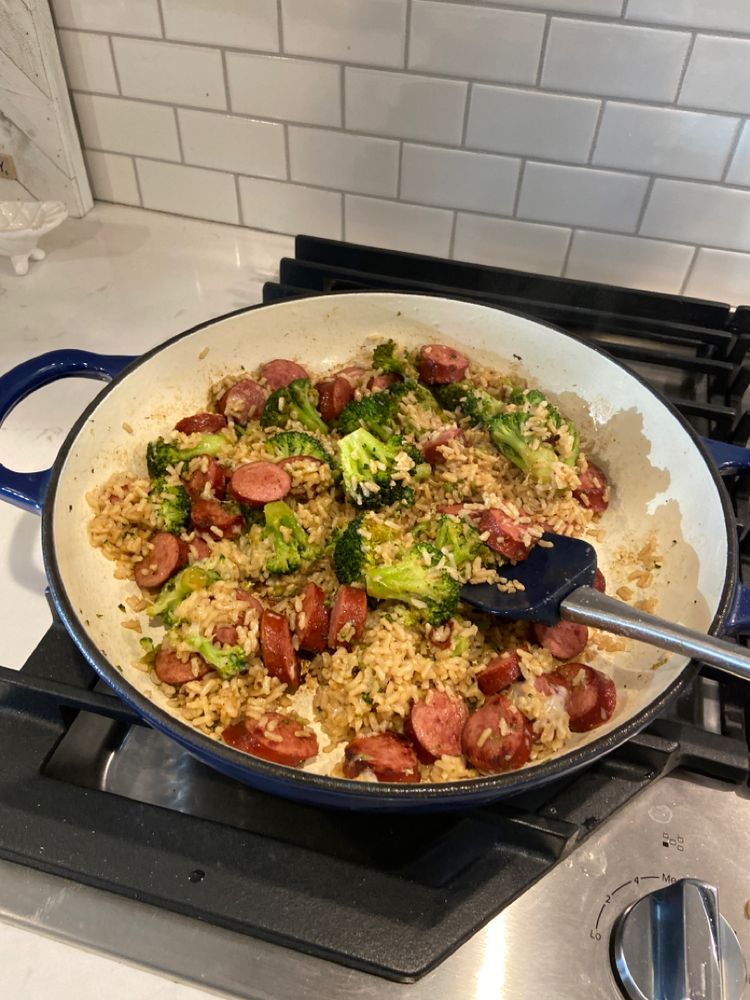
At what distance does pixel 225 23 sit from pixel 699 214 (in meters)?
1.06

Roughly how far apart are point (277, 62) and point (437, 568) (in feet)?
3.79

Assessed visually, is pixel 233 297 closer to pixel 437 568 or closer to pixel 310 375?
pixel 310 375

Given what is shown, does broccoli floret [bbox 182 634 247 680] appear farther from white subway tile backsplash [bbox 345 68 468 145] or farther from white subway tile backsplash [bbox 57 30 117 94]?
white subway tile backsplash [bbox 57 30 117 94]

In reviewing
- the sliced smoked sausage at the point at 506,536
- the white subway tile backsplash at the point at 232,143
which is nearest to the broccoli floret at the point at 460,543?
the sliced smoked sausage at the point at 506,536

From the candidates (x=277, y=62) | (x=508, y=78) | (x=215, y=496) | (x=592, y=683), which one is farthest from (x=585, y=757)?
(x=277, y=62)

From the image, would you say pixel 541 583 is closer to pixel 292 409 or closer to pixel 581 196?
pixel 292 409

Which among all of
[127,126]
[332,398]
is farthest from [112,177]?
[332,398]

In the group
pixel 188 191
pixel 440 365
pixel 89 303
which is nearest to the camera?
pixel 440 365

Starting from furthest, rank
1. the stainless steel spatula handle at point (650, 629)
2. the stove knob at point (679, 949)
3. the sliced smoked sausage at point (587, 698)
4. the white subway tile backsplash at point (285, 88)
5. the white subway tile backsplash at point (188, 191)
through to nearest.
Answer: the white subway tile backsplash at point (188, 191)
the white subway tile backsplash at point (285, 88)
the sliced smoked sausage at point (587, 698)
the stainless steel spatula handle at point (650, 629)
the stove knob at point (679, 949)

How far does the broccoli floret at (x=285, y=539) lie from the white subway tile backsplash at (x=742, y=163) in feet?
3.68

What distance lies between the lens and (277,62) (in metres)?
1.57

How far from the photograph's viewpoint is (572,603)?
104cm

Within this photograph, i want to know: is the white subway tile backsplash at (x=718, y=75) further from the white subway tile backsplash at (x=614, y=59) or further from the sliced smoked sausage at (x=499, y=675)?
the sliced smoked sausage at (x=499, y=675)

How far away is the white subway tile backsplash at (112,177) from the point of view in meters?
1.88
